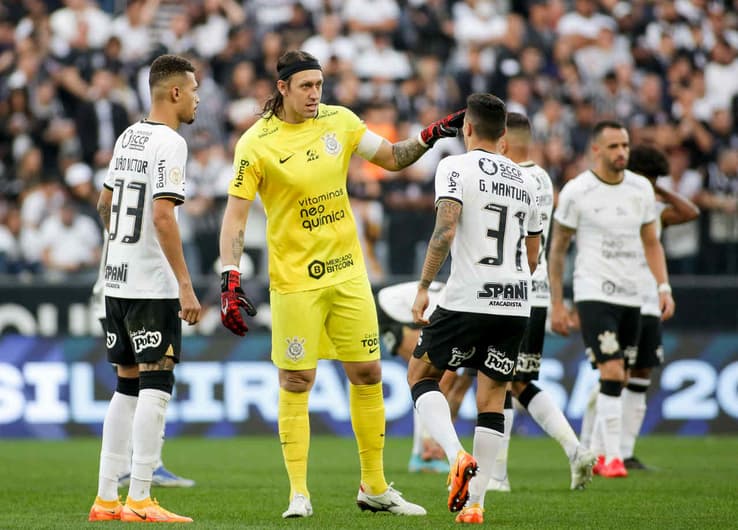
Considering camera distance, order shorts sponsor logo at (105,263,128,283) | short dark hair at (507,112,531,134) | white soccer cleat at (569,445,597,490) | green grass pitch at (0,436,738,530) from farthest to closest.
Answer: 1. short dark hair at (507,112,531,134)
2. white soccer cleat at (569,445,597,490)
3. shorts sponsor logo at (105,263,128,283)
4. green grass pitch at (0,436,738,530)

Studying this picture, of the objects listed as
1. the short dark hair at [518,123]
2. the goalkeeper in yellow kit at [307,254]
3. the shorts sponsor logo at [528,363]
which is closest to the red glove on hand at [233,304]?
the goalkeeper in yellow kit at [307,254]

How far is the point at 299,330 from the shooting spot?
25.5 feet

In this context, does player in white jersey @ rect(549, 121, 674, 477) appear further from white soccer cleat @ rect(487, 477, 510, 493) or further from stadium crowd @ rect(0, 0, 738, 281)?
stadium crowd @ rect(0, 0, 738, 281)

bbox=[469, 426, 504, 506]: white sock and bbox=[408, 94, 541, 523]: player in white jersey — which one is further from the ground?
bbox=[408, 94, 541, 523]: player in white jersey

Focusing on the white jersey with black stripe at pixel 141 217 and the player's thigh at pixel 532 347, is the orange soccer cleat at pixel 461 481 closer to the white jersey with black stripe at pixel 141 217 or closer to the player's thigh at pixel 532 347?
the white jersey with black stripe at pixel 141 217

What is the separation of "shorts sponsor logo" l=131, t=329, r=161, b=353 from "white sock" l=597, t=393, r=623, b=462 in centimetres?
452

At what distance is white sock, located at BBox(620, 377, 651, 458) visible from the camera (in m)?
11.5

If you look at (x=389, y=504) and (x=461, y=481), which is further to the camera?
(x=389, y=504)

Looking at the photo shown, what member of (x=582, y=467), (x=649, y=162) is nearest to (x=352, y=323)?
(x=582, y=467)

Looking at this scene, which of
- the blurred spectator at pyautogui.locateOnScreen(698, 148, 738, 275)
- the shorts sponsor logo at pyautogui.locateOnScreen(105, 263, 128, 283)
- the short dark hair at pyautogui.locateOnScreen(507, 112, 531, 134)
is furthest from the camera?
the blurred spectator at pyautogui.locateOnScreen(698, 148, 738, 275)

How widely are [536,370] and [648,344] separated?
196 cm

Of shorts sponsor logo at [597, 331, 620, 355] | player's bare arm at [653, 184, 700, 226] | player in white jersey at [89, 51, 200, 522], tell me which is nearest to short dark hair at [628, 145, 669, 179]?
player's bare arm at [653, 184, 700, 226]

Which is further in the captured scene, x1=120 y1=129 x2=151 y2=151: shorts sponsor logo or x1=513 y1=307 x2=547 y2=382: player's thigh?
x1=513 y1=307 x2=547 y2=382: player's thigh

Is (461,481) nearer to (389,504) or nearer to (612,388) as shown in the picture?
(389,504)
